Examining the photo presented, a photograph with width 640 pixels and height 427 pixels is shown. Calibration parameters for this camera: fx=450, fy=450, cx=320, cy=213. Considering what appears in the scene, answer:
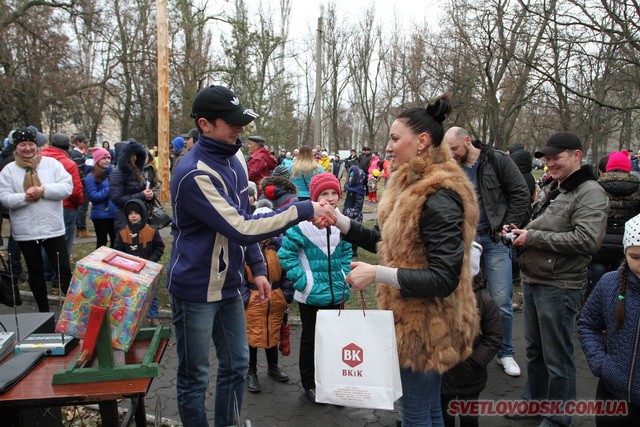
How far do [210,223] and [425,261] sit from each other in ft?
3.62

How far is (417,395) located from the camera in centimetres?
222

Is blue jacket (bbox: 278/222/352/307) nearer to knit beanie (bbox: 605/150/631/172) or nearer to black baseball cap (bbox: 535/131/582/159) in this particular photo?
black baseball cap (bbox: 535/131/582/159)

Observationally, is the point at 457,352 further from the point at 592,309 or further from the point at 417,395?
the point at 592,309

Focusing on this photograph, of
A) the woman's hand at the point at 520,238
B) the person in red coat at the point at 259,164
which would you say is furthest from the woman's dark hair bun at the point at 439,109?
the person in red coat at the point at 259,164

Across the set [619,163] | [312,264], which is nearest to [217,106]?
[312,264]

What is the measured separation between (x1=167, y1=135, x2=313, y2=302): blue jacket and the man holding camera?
2308 mm

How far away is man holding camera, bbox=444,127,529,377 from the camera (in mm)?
4152

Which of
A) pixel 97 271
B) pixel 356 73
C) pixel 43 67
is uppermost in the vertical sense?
pixel 356 73

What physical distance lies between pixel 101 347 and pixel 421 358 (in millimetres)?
1498

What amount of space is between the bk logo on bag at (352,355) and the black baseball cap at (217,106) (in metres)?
1.33

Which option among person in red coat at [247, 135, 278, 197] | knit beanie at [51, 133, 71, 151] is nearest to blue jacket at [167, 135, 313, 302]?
person in red coat at [247, 135, 278, 197]

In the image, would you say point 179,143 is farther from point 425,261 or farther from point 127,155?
point 425,261

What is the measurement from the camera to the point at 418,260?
210 cm

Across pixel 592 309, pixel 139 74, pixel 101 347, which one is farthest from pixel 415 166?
pixel 139 74
